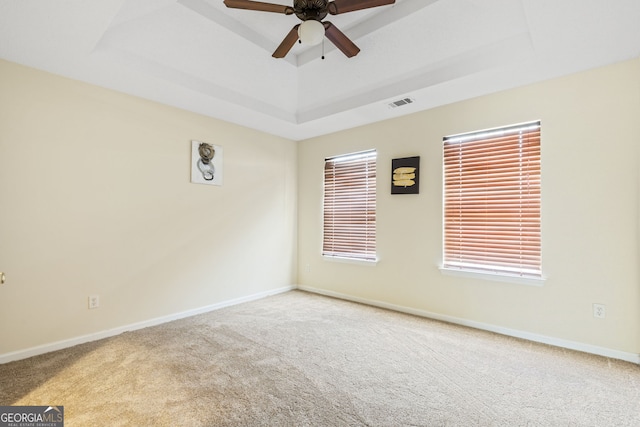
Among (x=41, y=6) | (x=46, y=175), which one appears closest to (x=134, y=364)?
(x=46, y=175)

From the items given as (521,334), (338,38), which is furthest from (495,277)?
(338,38)

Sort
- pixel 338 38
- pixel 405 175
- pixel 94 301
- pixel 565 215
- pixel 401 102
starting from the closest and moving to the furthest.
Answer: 1. pixel 338 38
2. pixel 565 215
3. pixel 94 301
4. pixel 401 102
5. pixel 405 175

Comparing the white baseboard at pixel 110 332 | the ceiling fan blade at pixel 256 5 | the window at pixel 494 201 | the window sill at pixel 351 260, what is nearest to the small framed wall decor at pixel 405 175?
the window at pixel 494 201

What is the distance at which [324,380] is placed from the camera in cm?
227

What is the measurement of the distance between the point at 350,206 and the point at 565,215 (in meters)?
2.51

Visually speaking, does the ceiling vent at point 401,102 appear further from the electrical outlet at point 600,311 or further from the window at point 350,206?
the electrical outlet at point 600,311

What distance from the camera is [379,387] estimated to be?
217cm

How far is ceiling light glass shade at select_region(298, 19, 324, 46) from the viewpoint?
88.7 inches

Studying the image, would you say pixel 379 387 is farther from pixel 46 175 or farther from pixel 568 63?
pixel 46 175

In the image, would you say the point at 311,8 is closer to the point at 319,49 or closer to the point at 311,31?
the point at 311,31

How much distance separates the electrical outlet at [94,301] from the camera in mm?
3002

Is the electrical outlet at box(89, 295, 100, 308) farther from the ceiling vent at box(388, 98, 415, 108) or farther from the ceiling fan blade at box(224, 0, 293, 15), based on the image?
the ceiling vent at box(388, 98, 415, 108)

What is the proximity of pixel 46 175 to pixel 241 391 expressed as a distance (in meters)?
2.56

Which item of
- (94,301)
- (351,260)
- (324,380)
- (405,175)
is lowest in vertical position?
(324,380)
